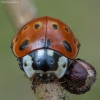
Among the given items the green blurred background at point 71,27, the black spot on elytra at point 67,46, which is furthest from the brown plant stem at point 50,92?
the green blurred background at point 71,27

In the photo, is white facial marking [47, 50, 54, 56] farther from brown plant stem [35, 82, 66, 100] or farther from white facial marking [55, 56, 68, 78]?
brown plant stem [35, 82, 66, 100]

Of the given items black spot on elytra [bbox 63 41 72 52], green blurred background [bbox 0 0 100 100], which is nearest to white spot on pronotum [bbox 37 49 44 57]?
black spot on elytra [bbox 63 41 72 52]

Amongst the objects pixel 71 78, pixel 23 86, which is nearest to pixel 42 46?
pixel 71 78

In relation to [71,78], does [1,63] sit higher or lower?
higher

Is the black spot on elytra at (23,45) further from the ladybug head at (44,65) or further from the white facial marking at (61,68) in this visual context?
the white facial marking at (61,68)

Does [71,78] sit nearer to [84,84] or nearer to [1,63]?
[84,84]

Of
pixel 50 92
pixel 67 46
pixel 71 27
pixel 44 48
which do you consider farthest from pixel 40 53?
pixel 71 27

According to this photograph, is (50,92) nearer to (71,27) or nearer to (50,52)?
(50,52)
